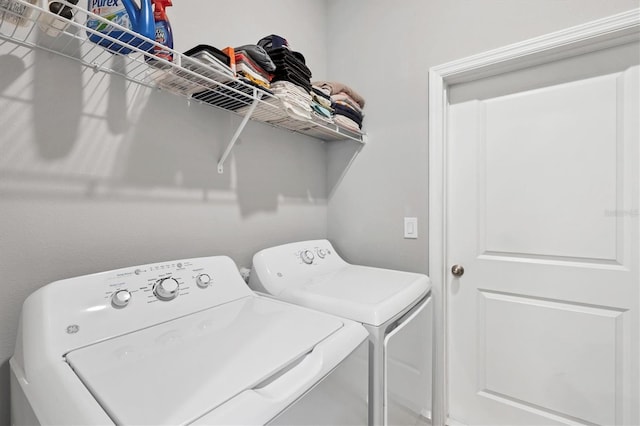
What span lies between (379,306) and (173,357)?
0.64 meters

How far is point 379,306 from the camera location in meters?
1.03

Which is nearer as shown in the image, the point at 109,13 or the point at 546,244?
the point at 109,13

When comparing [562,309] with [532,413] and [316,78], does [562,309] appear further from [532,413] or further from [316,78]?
[316,78]

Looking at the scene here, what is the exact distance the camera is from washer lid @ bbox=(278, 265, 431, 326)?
104 centimetres

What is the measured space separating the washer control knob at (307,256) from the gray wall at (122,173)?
7.1 inches

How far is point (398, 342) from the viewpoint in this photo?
1.10 metres

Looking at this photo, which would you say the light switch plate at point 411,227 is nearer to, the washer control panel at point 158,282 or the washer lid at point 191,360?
the washer lid at point 191,360

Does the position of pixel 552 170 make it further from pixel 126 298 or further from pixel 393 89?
pixel 126 298

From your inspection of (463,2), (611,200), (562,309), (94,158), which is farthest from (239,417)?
(463,2)

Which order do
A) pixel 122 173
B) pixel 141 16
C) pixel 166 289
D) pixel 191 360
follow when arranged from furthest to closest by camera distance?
pixel 122 173, pixel 166 289, pixel 141 16, pixel 191 360

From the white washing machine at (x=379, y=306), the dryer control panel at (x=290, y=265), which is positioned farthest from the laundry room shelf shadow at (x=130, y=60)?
the white washing machine at (x=379, y=306)

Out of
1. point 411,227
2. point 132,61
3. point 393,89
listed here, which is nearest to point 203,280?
point 132,61

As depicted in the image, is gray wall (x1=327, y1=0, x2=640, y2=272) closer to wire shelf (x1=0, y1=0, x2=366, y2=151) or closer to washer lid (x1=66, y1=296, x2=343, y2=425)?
wire shelf (x1=0, y1=0, x2=366, y2=151)

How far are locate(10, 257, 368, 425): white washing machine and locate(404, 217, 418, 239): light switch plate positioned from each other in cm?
91
